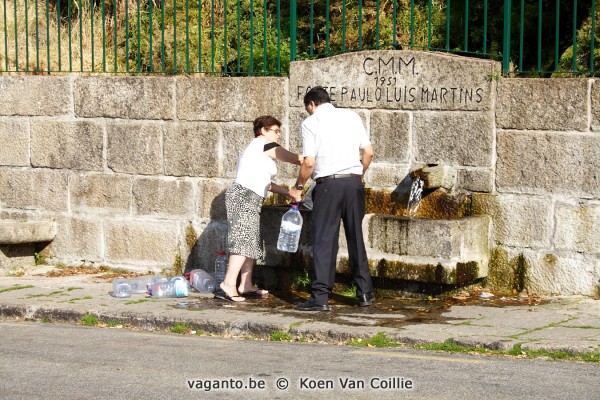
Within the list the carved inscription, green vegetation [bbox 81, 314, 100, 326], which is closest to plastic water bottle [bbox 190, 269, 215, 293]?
green vegetation [bbox 81, 314, 100, 326]

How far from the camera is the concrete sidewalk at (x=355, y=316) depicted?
8.10 metres

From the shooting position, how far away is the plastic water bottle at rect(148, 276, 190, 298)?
10.4 meters

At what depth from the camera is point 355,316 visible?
9102 mm

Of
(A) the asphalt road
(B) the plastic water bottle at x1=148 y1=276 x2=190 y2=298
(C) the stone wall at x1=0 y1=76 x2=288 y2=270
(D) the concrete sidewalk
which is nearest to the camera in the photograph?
(A) the asphalt road

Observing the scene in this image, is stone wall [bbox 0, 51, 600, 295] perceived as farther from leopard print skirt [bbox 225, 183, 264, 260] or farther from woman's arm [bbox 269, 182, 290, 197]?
leopard print skirt [bbox 225, 183, 264, 260]

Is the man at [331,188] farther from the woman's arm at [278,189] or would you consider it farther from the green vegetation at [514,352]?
the green vegetation at [514,352]

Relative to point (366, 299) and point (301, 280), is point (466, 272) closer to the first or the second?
point (366, 299)

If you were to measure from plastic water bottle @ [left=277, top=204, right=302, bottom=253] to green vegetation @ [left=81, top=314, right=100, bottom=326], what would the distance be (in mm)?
1774

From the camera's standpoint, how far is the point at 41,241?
1233 centimetres

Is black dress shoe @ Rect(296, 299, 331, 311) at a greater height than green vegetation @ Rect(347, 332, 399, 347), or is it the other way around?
black dress shoe @ Rect(296, 299, 331, 311)

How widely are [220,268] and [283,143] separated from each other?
1394 millimetres

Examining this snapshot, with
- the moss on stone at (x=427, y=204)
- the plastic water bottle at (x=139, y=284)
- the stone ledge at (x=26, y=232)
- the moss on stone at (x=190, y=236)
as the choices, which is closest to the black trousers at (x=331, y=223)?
the moss on stone at (x=427, y=204)

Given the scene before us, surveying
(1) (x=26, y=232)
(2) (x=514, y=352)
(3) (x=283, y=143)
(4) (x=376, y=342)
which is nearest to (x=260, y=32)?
(3) (x=283, y=143)

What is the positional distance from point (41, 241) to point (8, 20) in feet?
12.4
